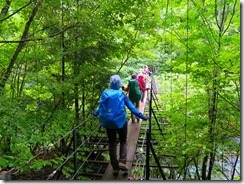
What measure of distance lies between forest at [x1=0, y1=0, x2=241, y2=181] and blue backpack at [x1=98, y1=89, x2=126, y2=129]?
0.49 m

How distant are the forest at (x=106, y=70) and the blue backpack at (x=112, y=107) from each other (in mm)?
494

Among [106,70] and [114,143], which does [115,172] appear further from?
[106,70]

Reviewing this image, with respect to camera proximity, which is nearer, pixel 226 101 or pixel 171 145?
pixel 226 101

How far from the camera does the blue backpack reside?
2098mm

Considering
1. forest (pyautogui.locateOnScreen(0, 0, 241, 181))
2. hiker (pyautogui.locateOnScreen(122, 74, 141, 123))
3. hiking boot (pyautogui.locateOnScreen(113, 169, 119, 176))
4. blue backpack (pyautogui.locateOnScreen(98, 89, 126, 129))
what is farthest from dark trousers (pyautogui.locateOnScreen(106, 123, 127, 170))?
hiker (pyautogui.locateOnScreen(122, 74, 141, 123))

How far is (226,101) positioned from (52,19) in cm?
211

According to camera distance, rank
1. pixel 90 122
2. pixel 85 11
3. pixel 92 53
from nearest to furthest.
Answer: pixel 85 11 → pixel 92 53 → pixel 90 122

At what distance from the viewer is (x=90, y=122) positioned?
13.5 feet

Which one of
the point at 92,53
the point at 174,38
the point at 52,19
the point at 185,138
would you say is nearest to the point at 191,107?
the point at 185,138

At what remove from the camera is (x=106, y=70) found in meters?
4.04

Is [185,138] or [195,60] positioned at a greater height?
[195,60]

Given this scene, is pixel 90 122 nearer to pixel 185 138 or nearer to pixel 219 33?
pixel 185 138

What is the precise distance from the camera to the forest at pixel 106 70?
250cm

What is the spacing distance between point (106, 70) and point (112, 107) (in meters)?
2.00
